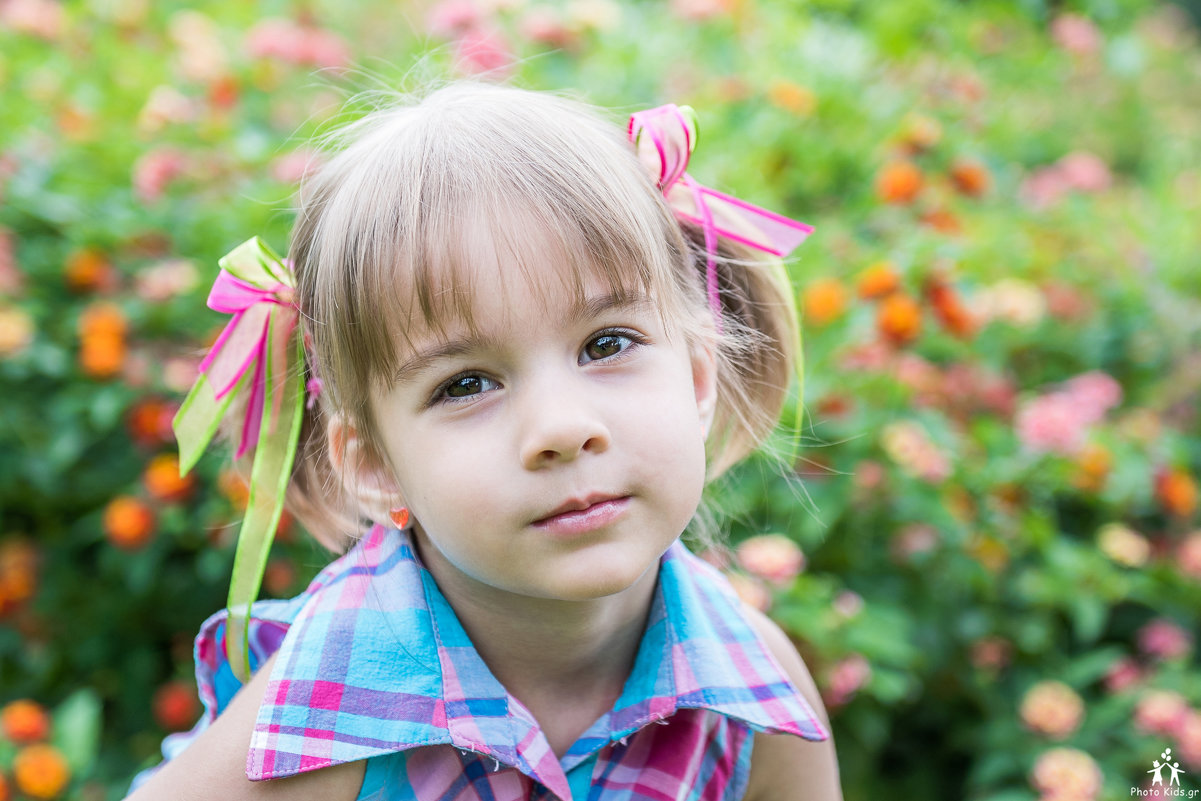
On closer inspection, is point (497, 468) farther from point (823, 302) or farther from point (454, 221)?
point (823, 302)

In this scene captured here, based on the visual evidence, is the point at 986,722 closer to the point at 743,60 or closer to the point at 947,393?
the point at 947,393

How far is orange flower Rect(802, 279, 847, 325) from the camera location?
2.11 m

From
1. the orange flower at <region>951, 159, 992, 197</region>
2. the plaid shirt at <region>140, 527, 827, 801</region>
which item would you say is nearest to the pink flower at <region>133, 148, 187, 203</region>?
the plaid shirt at <region>140, 527, 827, 801</region>

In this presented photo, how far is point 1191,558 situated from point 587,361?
1819 millimetres

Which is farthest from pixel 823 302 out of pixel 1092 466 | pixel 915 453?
pixel 1092 466

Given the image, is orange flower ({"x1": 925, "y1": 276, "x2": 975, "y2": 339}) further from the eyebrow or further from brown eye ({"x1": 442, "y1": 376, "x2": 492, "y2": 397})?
brown eye ({"x1": 442, "y1": 376, "x2": 492, "y2": 397})

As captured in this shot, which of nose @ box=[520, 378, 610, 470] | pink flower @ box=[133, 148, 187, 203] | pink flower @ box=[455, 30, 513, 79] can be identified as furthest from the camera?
pink flower @ box=[455, 30, 513, 79]

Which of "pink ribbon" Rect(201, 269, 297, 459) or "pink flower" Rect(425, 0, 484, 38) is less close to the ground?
"pink flower" Rect(425, 0, 484, 38)

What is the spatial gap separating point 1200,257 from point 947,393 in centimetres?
119

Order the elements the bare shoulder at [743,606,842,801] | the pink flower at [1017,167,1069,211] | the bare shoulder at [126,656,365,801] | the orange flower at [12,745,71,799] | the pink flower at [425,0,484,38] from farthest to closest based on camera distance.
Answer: the pink flower at [1017,167,1069,211], the pink flower at [425,0,484,38], the orange flower at [12,745,71,799], the bare shoulder at [743,606,842,801], the bare shoulder at [126,656,365,801]

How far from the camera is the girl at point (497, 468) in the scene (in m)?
0.99

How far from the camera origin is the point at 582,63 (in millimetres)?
2842

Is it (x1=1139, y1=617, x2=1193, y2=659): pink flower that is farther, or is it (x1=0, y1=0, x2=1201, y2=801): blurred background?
(x1=1139, y1=617, x2=1193, y2=659): pink flower

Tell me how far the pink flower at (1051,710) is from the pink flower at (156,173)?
2.06 meters
